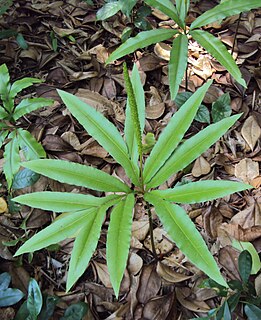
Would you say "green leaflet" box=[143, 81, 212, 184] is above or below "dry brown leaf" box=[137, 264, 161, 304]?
above

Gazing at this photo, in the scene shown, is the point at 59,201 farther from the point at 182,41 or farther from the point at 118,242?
the point at 182,41

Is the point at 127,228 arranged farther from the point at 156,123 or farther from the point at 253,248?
the point at 156,123

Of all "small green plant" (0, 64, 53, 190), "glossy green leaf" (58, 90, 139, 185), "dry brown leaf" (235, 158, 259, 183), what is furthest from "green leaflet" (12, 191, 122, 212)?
"dry brown leaf" (235, 158, 259, 183)

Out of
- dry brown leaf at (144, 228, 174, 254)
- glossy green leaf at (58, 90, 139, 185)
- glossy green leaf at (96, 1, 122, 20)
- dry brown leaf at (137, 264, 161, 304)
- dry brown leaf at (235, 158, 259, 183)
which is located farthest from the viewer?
glossy green leaf at (96, 1, 122, 20)

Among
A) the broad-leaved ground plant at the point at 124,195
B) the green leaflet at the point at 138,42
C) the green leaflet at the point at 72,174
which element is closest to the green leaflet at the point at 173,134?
the broad-leaved ground plant at the point at 124,195

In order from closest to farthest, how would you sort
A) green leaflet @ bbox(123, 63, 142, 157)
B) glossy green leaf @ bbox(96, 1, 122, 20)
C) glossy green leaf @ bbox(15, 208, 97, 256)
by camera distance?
green leaflet @ bbox(123, 63, 142, 157), glossy green leaf @ bbox(15, 208, 97, 256), glossy green leaf @ bbox(96, 1, 122, 20)

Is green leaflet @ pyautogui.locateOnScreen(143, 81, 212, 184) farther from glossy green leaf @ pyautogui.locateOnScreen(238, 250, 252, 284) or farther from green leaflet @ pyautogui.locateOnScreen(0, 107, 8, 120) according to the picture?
green leaflet @ pyautogui.locateOnScreen(0, 107, 8, 120)
